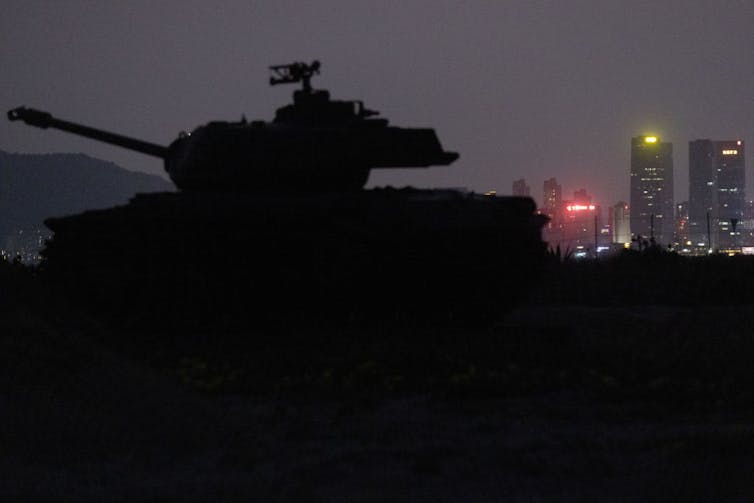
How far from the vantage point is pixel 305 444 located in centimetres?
697

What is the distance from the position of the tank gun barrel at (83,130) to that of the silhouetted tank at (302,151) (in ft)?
3.71

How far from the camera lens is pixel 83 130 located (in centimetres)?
1681

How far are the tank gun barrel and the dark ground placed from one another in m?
3.88

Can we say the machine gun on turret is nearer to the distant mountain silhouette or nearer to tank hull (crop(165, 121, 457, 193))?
tank hull (crop(165, 121, 457, 193))

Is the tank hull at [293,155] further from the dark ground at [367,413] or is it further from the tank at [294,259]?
the dark ground at [367,413]

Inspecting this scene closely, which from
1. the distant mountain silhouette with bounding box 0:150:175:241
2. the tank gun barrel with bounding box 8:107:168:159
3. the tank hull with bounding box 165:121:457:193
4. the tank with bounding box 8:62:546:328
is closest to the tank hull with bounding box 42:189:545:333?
the tank with bounding box 8:62:546:328

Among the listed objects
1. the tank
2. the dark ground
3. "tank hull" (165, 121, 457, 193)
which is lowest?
the dark ground

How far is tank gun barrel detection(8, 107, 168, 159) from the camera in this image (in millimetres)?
16328

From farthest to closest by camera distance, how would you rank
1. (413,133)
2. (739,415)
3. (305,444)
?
(413,133)
(739,415)
(305,444)

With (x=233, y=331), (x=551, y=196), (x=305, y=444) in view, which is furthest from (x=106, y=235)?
(x=551, y=196)

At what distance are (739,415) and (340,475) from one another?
313 cm

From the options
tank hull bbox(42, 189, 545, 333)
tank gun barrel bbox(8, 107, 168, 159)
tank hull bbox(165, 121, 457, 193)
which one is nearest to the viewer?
tank hull bbox(42, 189, 545, 333)

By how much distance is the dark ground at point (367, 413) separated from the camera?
19.4 feet

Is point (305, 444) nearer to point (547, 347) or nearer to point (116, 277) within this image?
point (547, 347)
